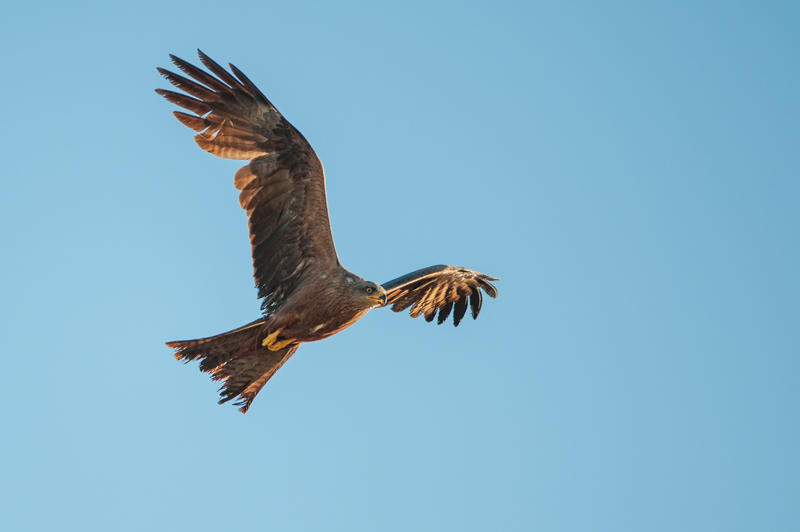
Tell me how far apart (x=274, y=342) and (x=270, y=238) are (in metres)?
1.23

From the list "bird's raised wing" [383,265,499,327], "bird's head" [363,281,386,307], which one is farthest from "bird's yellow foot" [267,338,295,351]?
"bird's raised wing" [383,265,499,327]

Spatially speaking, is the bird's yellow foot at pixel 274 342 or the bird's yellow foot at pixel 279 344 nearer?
the bird's yellow foot at pixel 274 342

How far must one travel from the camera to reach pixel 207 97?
9.20 m

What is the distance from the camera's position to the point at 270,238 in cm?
953

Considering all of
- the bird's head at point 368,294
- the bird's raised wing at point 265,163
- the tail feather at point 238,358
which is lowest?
the tail feather at point 238,358

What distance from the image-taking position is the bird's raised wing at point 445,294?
1143 centimetres

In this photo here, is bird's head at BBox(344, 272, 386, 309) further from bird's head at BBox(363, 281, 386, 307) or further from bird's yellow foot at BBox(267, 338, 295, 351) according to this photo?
bird's yellow foot at BBox(267, 338, 295, 351)

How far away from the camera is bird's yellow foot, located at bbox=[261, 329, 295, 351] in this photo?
924cm

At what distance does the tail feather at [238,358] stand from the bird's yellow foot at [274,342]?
0.24 ft

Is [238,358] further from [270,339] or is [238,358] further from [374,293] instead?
[374,293]

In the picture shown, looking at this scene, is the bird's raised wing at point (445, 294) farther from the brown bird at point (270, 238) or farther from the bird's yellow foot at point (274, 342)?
the bird's yellow foot at point (274, 342)

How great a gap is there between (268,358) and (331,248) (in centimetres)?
151

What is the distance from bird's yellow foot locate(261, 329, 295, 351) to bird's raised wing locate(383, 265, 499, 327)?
2.11 meters

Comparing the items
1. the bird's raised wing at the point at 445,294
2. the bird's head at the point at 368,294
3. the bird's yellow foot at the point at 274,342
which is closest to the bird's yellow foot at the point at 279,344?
the bird's yellow foot at the point at 274,342
